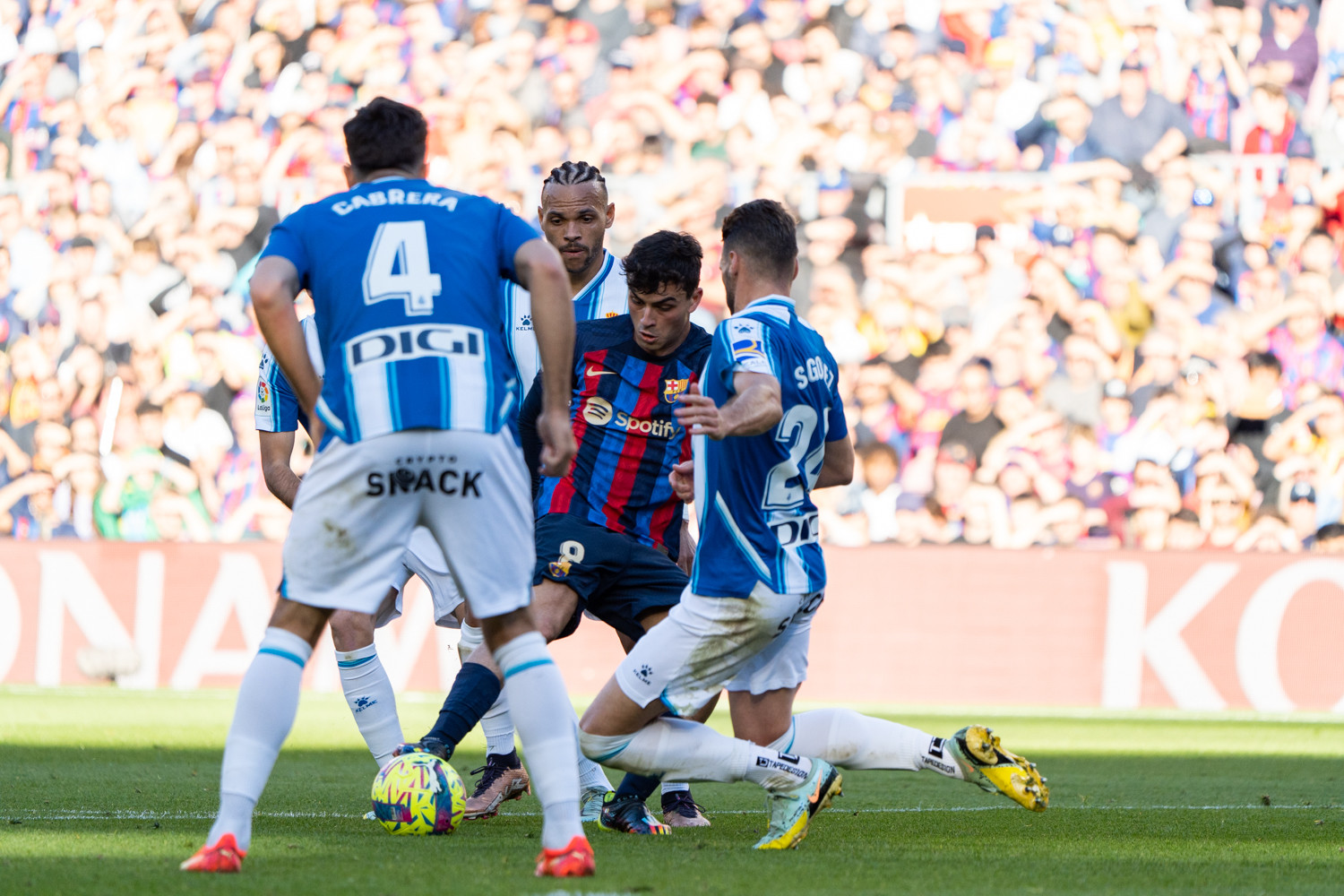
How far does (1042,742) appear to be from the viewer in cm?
900

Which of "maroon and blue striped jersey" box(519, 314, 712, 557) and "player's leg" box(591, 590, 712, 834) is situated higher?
"maroon and blue striped jersey" box(519, 314, 712, 557)

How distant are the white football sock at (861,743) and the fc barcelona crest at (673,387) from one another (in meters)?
1.18

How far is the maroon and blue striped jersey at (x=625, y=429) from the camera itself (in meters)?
5.32

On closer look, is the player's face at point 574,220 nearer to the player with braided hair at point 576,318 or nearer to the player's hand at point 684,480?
the player with braided hair at point 576,318

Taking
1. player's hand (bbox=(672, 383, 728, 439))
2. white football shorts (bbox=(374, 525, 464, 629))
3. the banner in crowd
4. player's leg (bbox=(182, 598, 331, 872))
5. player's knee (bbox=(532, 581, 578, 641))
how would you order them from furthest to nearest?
1. the banner in crowd
2. white football shorts (bbox=(374, 525, 464, 629))
3. player's knee (bbox=(532, 581, 578, 641))
4. player's hand (bbox=(672, 383, 728, 439))
5. player's leg (bbox=(182, 598, 331, 872))

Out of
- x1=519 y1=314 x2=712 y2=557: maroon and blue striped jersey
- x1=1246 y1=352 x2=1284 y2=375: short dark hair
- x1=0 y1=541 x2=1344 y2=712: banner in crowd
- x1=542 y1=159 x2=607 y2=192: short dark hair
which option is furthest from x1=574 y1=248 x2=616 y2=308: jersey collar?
x1=1246 y1=352 x2=1284 y2=375: short dark hair

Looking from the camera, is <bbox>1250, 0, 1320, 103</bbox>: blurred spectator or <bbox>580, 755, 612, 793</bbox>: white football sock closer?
<bbox>580, 755, 612, 793</bbox>: white football sock

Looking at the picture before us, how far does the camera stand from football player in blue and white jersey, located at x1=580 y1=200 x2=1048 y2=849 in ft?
14.4

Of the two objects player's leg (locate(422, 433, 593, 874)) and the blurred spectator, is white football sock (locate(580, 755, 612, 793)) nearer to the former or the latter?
player's leg (locate(422, 433, 593, 874))

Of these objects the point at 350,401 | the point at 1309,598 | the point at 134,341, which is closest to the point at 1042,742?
the point at 1309,598

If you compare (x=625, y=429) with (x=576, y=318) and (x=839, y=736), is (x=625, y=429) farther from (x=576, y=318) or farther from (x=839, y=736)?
(x=839, y=736)

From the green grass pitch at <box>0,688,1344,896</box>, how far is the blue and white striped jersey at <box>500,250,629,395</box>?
1636 mm

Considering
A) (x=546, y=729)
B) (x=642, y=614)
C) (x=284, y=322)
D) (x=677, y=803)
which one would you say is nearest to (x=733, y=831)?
(x=677, y=803)

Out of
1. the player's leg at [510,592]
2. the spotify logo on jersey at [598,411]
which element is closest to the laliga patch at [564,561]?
the spotify logo on jersey at [598,411]
